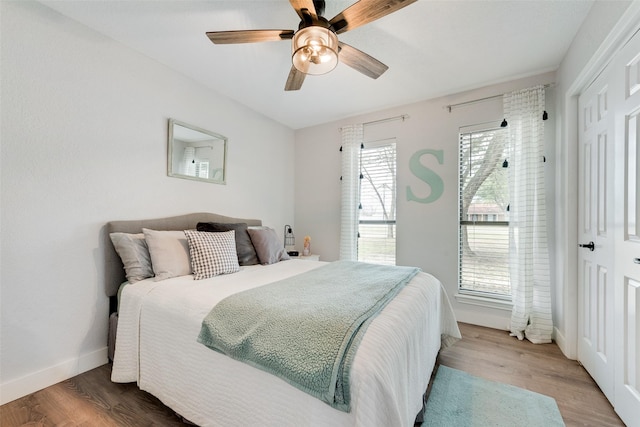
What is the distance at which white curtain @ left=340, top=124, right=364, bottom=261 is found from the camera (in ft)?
11.8

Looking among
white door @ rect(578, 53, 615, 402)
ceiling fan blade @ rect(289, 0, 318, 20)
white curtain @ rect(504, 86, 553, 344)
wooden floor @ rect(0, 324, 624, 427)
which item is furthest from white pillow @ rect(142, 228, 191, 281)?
white curtain @ rect(504, 86, 553, 344)

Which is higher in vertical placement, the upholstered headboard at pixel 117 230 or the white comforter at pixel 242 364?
the upholstered headboard at pixel 117 230

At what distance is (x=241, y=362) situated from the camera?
120 cm

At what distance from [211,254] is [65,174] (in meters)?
1.18

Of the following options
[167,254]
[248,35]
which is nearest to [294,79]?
[248,35]

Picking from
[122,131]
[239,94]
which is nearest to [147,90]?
[122,131]

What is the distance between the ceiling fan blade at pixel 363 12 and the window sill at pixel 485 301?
9.37 feet

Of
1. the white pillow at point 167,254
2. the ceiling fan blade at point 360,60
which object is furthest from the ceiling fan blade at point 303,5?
the white pillow at point 167,254

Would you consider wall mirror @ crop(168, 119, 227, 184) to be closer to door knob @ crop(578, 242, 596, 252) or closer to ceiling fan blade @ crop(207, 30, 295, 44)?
ceiling fan blade @ crop(207, 30, 295, 44)

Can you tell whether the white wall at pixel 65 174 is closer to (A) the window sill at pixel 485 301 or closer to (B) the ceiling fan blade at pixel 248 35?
(B) the ceiling fan blade at pixel 248 35

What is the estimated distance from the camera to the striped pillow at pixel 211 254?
200 centimetres

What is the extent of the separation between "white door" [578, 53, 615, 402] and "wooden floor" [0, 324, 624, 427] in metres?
0.16

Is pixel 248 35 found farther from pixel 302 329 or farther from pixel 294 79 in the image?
pixel 302 329

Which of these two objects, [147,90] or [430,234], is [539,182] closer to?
[430,234]
